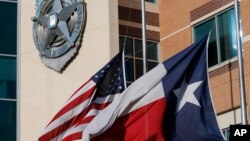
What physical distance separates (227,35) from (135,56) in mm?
3905

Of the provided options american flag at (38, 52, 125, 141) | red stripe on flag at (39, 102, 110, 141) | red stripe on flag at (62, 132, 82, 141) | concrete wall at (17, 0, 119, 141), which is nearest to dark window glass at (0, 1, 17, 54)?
concrete wall at (17, 0, 119, 141)

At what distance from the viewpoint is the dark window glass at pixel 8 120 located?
28.9m

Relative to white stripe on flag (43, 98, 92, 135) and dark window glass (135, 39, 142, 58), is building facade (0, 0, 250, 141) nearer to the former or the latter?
dark window glass (135, 39, 142, 58)

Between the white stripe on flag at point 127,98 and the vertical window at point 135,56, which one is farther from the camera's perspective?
the vertical window at point 135,56

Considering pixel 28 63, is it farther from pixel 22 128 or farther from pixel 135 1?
pixel 135 1

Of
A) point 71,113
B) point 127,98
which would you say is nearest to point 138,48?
point 71,113

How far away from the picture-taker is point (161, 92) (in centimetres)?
1733

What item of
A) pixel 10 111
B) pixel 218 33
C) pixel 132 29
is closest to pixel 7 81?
pixel 10 111

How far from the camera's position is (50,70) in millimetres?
27844

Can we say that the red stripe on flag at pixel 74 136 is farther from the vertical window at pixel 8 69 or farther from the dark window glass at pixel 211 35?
the vertical window at pixel 8 69

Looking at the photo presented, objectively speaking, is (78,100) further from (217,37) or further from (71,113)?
(217,37)

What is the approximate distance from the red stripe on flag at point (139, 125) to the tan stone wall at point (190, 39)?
5.16 metres

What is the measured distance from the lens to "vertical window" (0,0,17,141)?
95.1 ft

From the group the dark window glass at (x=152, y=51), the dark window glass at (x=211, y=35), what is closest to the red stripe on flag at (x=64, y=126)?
the dark window glass at (x=211, y=35)
